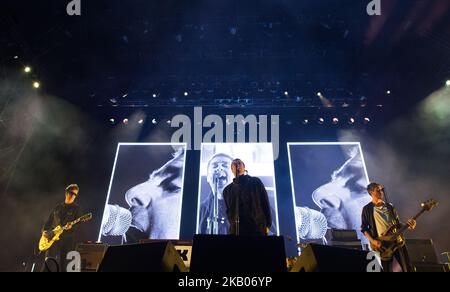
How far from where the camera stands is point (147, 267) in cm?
164

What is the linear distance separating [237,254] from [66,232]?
4.38 metres

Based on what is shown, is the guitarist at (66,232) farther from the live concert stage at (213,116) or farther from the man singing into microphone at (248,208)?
the man singing into microphone at (248,208)

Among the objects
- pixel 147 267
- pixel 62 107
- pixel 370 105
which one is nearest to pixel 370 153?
pixel 370 105

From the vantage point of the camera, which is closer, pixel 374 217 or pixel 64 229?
pixel 374 217

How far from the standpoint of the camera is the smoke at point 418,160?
683 cm

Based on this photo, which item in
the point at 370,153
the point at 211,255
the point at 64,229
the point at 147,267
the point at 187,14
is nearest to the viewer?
the point at 147,267

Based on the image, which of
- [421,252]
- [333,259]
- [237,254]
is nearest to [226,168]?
[421,252]

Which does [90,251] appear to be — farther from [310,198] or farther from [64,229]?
[310,198]

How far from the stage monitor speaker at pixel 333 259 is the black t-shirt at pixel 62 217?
4687 mm

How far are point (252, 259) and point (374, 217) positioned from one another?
3315 millimetres

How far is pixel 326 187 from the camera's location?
7.16 metres

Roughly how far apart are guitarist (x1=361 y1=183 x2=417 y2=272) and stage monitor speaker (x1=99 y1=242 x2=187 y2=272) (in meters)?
3.33

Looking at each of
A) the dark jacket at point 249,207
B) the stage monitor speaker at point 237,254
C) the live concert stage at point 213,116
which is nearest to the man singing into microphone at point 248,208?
the dark jacket at point 249,207

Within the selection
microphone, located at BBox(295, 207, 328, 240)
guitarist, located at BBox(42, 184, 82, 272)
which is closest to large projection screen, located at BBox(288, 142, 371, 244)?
microphone, located at BBox(295, 207, 328, 240)
